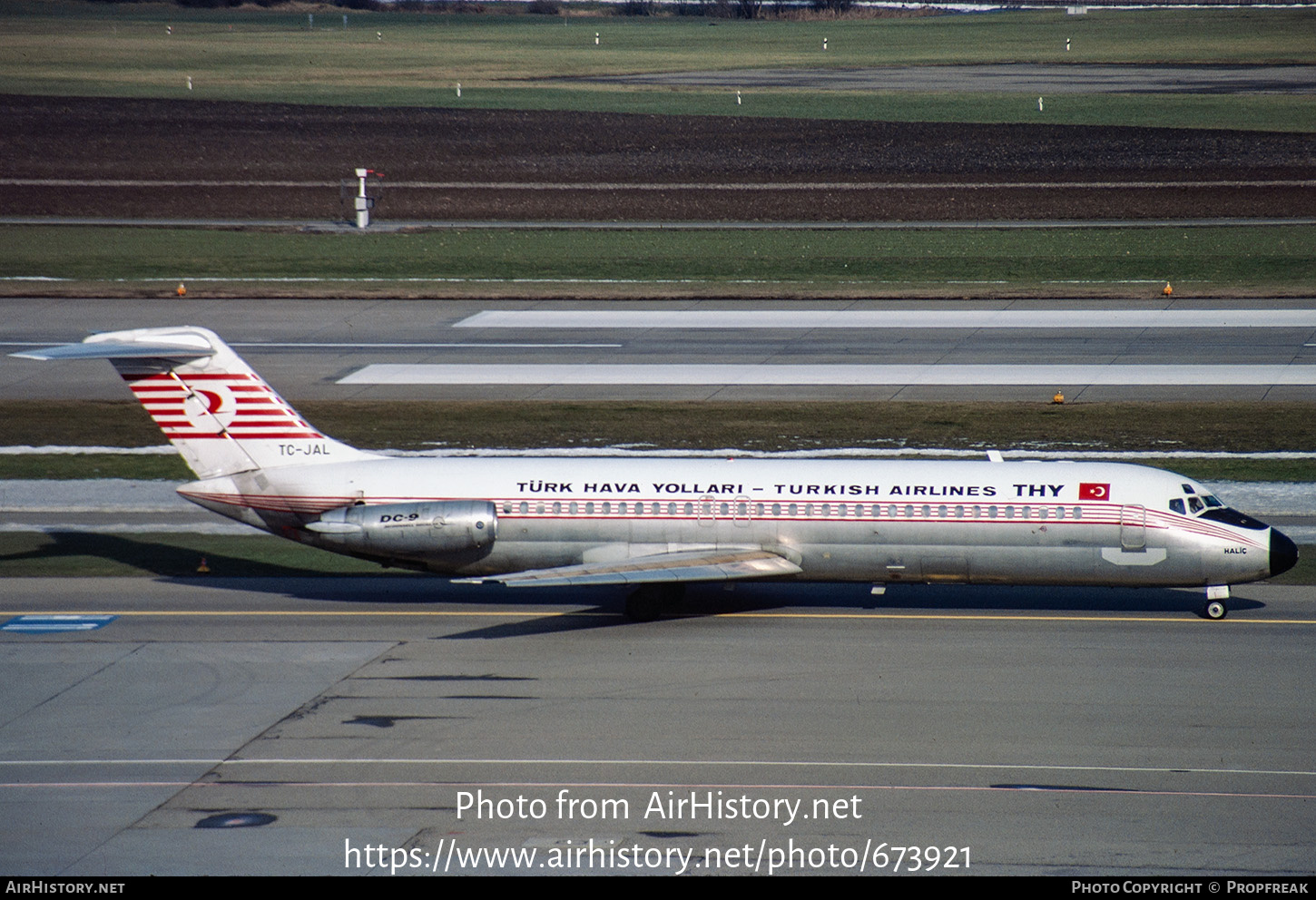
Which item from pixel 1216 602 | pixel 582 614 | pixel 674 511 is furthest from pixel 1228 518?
pixel 582 614

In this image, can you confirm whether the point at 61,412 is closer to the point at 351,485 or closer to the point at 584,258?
the point at 351,485

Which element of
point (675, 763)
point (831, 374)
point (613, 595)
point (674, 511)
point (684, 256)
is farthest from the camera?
point (684, 256)

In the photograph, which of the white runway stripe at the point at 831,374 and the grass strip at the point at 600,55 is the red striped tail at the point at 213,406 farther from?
the grass strip at the point at 600,55

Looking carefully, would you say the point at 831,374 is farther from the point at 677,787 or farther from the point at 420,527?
the point at 677,787

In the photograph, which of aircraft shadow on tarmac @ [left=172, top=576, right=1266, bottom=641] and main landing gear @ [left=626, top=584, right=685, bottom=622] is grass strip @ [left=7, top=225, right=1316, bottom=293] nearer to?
aircraft shadow on tarmac @ [left=172, top=576, right=1266, bottom=641]

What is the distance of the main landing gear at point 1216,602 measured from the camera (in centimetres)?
2912

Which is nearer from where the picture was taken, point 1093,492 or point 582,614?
point 1093,492

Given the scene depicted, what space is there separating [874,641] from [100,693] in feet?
46.4

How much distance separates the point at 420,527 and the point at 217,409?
5.13 meters

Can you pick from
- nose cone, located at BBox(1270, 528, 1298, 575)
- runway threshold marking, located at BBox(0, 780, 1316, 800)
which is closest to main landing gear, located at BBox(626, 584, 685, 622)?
runway threshold marking, located at BBox(0, 780, 1316, 800)

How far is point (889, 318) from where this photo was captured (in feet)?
193

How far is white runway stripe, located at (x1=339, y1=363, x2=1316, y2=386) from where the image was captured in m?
49.2

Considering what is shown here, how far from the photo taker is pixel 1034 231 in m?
75.2

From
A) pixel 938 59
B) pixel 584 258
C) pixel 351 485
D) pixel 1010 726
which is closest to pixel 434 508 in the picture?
pixel 351 485
